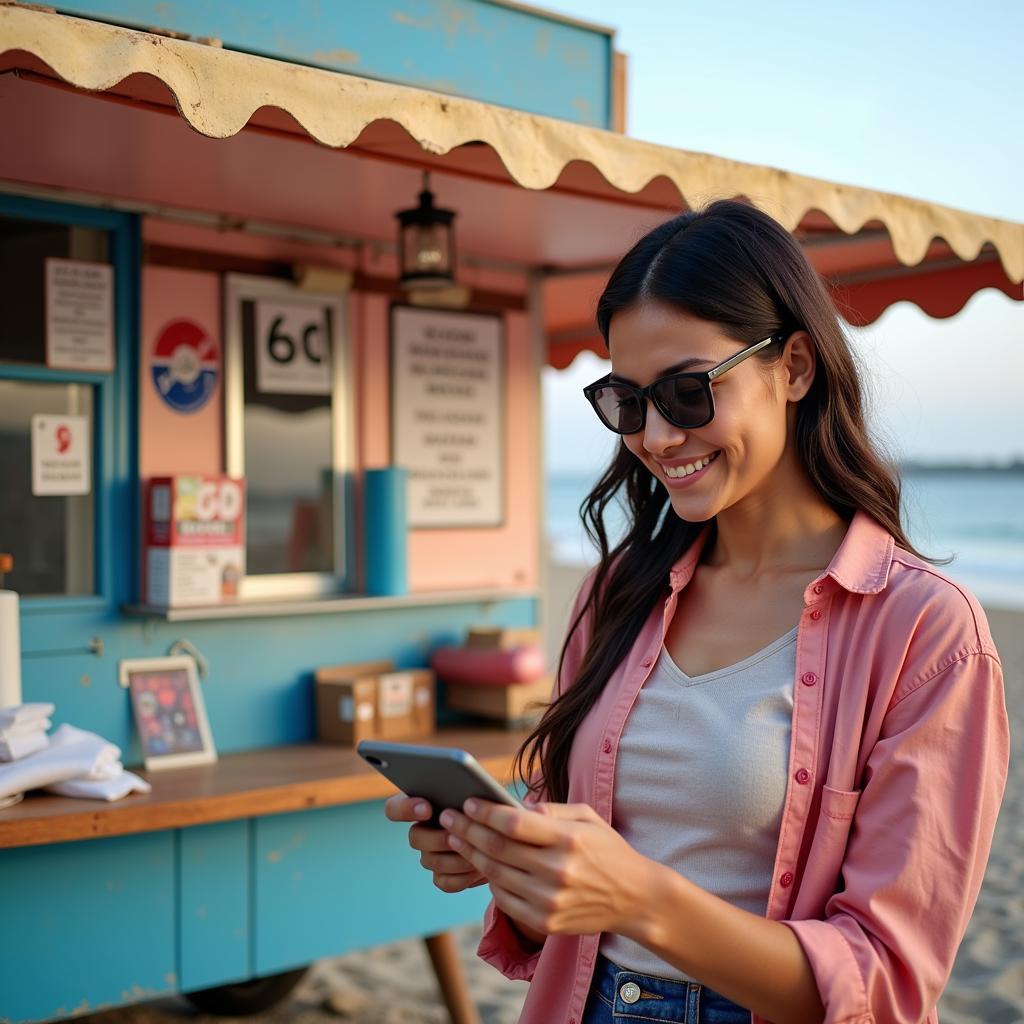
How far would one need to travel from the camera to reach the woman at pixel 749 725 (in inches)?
61.2

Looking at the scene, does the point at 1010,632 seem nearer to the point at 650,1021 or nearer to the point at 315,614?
the point at 315,614

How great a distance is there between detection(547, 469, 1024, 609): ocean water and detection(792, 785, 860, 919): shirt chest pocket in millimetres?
13082

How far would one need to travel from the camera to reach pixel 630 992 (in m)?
1.82

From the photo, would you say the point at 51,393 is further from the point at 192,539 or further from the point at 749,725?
the point at 749,725

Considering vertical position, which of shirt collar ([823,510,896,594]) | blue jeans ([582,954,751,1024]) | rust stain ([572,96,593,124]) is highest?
rust stain ([572,96,593,124])

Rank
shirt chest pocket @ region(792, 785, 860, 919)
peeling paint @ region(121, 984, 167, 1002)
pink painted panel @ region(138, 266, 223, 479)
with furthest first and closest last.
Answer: pink painted panel @ region(138, 266, 223, 479) < peeling paint @ region(121, 984, 167, 1002) < shirt chest pocket @ region(792, 785, 860, 919)

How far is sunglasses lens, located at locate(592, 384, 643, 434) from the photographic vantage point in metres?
1.91

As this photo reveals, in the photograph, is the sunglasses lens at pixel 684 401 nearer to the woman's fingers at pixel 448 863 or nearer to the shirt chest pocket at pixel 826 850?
the shirt chest pocket at pixel 826 850

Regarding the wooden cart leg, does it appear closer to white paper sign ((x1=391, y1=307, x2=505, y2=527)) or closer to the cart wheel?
the cart wheel

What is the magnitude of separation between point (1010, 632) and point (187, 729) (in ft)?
51.8

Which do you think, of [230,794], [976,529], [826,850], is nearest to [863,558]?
[826,850]

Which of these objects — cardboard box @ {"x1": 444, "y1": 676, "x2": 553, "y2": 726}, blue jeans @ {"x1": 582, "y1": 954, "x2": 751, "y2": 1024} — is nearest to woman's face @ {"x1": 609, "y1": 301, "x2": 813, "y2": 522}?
blue jeans @ {"x1": 582, "y1": 954, "x2": 751, "y2": 1024}

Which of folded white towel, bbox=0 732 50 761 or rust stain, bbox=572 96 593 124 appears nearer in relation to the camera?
folded white towel, bbox=0 732 50 761

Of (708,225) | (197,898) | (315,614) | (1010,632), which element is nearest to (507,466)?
(315,614)
